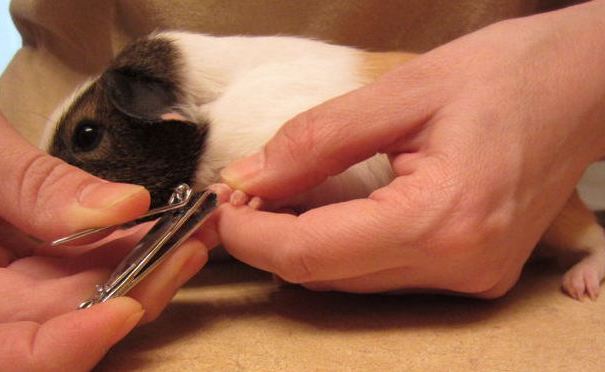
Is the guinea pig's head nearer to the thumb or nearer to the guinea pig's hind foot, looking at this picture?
the thumb

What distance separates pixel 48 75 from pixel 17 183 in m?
0.82

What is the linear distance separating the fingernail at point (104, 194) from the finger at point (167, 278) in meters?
0.11

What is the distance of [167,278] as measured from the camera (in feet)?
2.47

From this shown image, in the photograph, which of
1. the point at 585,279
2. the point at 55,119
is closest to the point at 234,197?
the point at 55,119

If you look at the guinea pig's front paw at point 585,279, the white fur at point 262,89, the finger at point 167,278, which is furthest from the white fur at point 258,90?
the guinea pig's front paw at point 585,279

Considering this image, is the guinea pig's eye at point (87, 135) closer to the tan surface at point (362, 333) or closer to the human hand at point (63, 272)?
the human hand at point (63, 272)

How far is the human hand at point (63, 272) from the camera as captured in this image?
0.62 metres

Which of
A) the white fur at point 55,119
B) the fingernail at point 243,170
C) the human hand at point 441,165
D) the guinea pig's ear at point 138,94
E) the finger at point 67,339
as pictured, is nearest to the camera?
the finger at point 67,339

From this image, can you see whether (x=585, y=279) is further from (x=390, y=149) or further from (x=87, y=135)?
(x=87, y=135)

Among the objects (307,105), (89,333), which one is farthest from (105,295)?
(307,105)

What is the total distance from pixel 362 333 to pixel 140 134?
1.66ft

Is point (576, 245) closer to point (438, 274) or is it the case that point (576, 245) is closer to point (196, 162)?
point (438, 274)

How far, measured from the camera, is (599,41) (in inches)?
33.8

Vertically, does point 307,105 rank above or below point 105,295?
above
